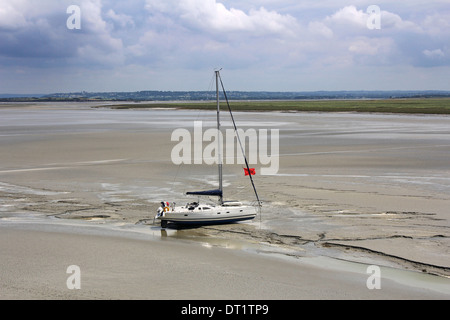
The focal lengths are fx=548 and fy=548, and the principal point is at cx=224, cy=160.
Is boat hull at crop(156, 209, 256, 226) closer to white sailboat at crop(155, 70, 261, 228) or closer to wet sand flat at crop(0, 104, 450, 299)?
white sailboat at crop(155, 70, 261, 228)

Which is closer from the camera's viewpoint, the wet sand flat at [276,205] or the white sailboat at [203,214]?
the wet sand flat at [276,205]

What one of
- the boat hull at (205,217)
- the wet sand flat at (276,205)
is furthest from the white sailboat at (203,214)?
the wet sand flat at (276,205)

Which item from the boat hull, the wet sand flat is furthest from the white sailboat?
the wet sand flat

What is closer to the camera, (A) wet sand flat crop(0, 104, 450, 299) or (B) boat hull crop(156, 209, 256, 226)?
(A) wet sand flat crop(0, 104, 450, 299)

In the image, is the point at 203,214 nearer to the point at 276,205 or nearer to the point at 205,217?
the point at 205,217

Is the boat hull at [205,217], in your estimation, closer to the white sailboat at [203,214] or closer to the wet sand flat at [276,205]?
the white sailboat at [203,214]

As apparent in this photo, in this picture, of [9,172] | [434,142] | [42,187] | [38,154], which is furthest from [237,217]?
[434,142]

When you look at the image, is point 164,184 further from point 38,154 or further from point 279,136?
point 279,136

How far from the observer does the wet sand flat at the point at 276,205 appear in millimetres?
16094

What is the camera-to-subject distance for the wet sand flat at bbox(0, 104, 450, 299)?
16.1 meters
